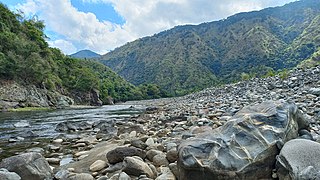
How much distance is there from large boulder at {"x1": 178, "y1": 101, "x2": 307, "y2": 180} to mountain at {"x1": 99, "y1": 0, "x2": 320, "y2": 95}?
102108mm

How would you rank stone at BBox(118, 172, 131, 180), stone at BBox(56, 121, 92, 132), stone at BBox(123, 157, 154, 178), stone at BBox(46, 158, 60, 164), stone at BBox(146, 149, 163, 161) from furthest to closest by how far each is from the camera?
stone at BBox(56, 121, 92, 132), stone at BBox(46, 158, 60, 164), stone at BBox(146, 149, 163, 161), stone at BBox(123, 157, 154, 178), stone at BBox(118, 172, 131, 180)

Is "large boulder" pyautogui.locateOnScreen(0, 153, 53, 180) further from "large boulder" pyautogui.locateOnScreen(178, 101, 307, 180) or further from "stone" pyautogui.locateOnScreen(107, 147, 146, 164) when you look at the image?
"large boulder" pyautogui.locateOnScreen(178, 101, 307, 180)

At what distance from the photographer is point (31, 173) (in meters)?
5.23

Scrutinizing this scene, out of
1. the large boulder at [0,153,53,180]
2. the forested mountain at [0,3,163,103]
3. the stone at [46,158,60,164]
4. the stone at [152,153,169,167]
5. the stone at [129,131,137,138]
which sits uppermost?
the forested mountain at [0,3,163,103]

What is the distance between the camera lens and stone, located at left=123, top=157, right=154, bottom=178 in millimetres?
5070

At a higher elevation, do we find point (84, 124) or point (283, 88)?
point (283, 88)

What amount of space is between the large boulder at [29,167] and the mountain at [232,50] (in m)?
102

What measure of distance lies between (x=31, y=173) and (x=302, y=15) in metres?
190

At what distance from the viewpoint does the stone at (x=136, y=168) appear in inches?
200

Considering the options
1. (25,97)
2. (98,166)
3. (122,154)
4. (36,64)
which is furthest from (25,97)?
(122,154)

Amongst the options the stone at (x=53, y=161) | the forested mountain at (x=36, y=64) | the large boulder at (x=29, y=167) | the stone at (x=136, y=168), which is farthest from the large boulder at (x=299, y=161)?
the forested mountain at (x=36, y=64)

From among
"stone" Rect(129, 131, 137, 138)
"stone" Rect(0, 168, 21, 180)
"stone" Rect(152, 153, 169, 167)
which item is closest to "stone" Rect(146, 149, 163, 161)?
"stone" Rect(152, 153, 169, 167)

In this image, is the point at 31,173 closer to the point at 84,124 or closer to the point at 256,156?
the point at 256,156

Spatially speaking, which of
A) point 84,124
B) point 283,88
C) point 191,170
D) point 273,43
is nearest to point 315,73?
point 283,88
